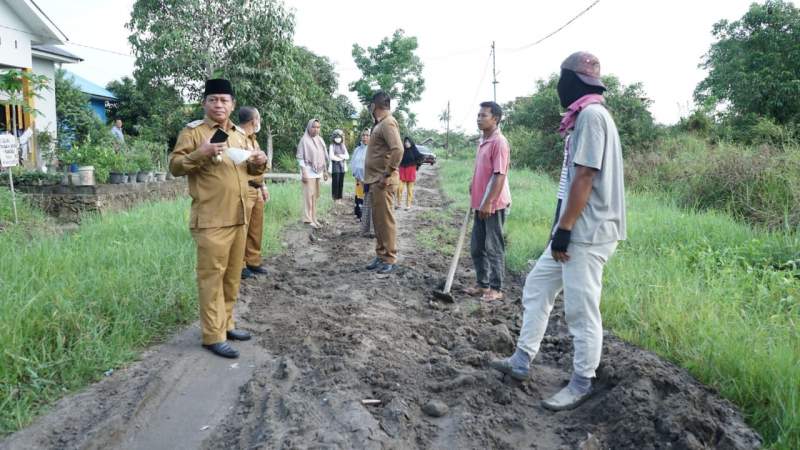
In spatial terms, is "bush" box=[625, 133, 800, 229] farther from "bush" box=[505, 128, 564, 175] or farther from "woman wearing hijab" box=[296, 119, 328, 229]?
"bush" box=[505, 128, 564, 175]

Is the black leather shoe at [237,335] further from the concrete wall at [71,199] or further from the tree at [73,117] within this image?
the tree at [73,117]

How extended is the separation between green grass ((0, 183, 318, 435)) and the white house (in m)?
8.95

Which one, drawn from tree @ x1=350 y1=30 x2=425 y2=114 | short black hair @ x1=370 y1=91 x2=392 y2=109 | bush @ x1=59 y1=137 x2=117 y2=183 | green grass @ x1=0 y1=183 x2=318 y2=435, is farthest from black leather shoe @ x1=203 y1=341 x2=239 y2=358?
tree @ x1=350 y1=30 x2=425 y2=114

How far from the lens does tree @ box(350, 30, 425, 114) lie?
4016cm

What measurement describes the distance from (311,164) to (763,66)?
15.5 meters

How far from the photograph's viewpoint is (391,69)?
4088 centimetres

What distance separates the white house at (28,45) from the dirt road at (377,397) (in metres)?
11.2

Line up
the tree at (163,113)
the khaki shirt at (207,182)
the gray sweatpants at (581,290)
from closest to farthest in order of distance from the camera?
the gray sweatpants at (581,290) → the khaki shirt at (207,182) → the tree at (163,113)

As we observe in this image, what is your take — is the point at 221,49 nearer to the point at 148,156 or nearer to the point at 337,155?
the point at 148,156

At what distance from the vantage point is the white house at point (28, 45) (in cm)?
1295

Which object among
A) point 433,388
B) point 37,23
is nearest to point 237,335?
point 433,388

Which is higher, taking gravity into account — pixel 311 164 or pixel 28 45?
pixel 28 45

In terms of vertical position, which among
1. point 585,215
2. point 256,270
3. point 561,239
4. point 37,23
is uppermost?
point 37,23

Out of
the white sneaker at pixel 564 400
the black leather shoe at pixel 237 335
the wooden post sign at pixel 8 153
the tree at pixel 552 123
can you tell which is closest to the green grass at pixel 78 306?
the black leather shoe at pixel 237 335
